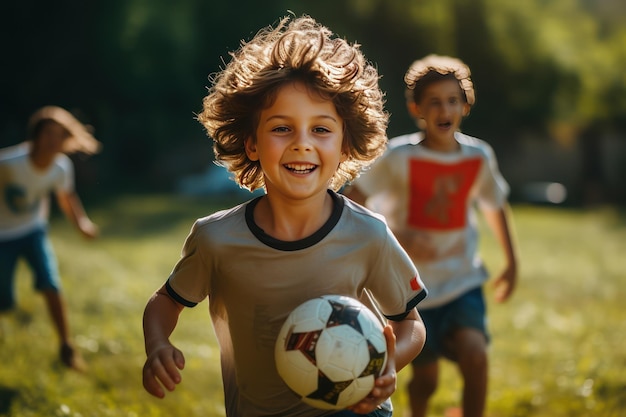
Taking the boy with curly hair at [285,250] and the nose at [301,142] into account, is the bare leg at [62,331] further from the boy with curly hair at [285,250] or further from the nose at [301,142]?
the nose at [301,142]

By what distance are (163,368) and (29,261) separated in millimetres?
4464

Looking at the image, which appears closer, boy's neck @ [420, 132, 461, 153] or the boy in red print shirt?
the boy in red print shirt

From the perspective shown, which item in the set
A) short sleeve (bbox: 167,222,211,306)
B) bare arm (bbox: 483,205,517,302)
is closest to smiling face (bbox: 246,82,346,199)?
short sleeve (bbox: 167,222,211,306)

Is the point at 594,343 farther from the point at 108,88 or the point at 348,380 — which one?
the point at 108,88

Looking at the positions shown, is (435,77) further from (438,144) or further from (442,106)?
(438,144)

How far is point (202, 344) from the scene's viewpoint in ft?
24.7

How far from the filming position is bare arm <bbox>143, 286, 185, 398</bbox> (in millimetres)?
2887

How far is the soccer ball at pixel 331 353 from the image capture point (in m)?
2.78

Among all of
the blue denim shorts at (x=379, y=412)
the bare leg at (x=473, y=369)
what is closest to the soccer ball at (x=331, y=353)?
the blue denim shorts at (x=379, y=412)

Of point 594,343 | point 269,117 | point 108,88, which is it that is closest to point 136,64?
point 108,88

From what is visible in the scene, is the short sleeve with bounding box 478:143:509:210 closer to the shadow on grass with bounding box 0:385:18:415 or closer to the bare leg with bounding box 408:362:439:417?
the bare leg with bounding box 408:362:439:417

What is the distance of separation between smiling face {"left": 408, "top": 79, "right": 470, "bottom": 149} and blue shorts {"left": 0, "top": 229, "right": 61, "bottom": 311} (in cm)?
347

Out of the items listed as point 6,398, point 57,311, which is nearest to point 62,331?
point 57,311

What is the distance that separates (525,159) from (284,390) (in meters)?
30.1
